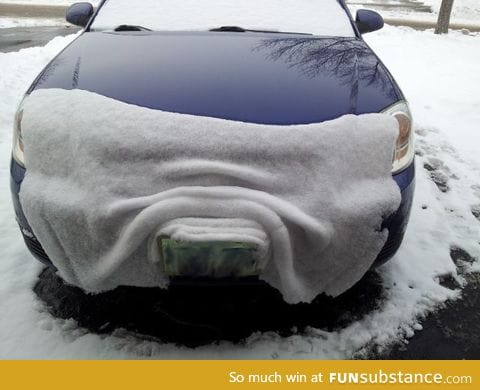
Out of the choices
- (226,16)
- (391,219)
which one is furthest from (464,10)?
(391,219)

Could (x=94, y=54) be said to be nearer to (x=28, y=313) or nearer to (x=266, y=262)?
(x=28, y=313)

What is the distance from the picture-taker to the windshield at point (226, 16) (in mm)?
2641

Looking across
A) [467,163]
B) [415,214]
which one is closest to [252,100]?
[415,214]

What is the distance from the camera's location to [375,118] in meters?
1.74

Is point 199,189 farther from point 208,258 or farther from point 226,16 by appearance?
point 226,16

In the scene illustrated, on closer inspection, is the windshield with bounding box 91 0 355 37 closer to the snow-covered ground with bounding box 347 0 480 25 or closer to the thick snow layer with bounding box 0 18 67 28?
the thick snow layer with bounding box 0 18 67 28

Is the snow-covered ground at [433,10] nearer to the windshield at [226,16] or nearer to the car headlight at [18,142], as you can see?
the windshield at [226,16]

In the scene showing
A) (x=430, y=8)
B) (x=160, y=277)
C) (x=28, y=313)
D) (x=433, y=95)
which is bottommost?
(x=430, y=8)

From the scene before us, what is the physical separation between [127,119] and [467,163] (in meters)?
2.96

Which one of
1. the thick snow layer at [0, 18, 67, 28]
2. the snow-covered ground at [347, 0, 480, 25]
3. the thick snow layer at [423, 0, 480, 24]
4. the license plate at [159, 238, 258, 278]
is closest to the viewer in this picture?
the license plate at [159, 238, 258, 278]

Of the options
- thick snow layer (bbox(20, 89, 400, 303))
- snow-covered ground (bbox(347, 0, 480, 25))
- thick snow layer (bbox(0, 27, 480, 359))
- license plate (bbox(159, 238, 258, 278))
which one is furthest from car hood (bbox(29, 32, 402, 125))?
snow-covered ground (bbox(347, 0, 480, 25))

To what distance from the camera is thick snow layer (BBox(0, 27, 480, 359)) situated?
183 centimetres

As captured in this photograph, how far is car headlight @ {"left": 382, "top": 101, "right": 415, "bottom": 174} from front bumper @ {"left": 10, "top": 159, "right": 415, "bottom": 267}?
0.03m

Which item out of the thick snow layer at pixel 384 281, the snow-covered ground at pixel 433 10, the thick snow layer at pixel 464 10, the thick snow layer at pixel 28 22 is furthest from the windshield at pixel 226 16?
the thick snow layer at pixel 464 10
